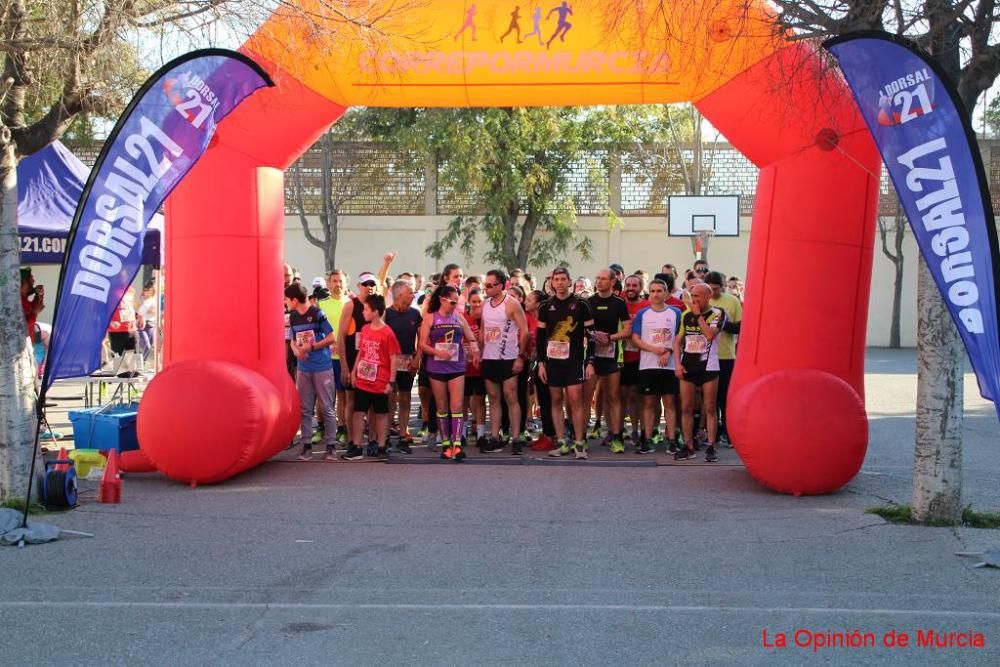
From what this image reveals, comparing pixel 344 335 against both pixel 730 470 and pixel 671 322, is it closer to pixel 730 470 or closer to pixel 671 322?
pixel 671 322

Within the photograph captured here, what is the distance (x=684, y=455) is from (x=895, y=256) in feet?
69.0

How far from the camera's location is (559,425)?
11219mm

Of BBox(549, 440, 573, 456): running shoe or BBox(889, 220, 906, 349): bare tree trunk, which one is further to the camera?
BBox(889, 220, 906, 349): bare tree trunk

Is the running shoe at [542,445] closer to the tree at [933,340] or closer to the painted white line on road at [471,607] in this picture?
the tree at [933,340]

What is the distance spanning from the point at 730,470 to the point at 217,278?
188 inches

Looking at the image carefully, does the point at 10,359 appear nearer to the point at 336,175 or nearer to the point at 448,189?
the point at 448,189

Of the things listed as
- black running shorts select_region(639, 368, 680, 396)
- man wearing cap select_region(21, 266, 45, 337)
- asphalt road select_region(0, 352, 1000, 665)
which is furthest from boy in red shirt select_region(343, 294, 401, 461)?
man wearing cap select_region(21, 266, 45, 337)

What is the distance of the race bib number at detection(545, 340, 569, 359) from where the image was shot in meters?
11.0

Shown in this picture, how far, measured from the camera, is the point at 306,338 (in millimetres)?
10844

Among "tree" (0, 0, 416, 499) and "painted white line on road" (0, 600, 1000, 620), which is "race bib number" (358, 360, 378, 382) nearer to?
"tree" (0, 0, 416, 499)

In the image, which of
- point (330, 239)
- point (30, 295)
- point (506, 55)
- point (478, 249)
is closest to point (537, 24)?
point (506, 55)

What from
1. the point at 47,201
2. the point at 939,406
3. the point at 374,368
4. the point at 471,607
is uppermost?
the point at 47,201

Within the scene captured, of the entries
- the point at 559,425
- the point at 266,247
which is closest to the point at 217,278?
the point at 266,247

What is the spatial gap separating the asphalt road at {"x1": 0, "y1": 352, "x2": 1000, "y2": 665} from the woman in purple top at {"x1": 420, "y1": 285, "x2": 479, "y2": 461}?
156 cm
